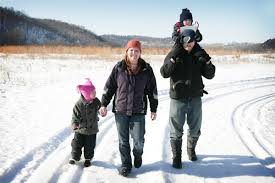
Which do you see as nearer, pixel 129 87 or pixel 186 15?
pixel 129 87

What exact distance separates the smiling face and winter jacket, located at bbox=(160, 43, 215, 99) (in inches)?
17.1

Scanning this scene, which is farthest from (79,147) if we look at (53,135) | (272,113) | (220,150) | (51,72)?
(51,72)

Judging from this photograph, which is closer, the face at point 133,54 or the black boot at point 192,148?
the face at point 133,54

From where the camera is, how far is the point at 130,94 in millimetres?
4754

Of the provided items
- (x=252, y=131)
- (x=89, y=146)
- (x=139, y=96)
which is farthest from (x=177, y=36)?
(x=252, y=131)

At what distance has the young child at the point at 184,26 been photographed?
16.1ft

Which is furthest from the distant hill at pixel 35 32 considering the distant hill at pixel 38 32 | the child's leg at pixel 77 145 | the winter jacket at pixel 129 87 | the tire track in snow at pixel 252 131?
the winter jacket at pixel 129 87

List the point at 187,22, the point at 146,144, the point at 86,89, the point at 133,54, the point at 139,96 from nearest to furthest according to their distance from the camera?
1. the point at 133,54
2. the point at 139,96
3. the point at 86,89
4. the point at 187,22
5. the point at 146,144

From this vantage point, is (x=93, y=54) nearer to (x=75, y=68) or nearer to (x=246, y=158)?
(x=75, y=68)

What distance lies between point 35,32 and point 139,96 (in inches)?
2823

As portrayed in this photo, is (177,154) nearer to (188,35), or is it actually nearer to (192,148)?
(192,148)

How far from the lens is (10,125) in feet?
23.3

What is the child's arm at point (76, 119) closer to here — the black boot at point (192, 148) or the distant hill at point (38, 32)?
the black boot at point (192, 148)

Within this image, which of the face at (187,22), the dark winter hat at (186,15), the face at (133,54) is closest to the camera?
the face at (133,54)
